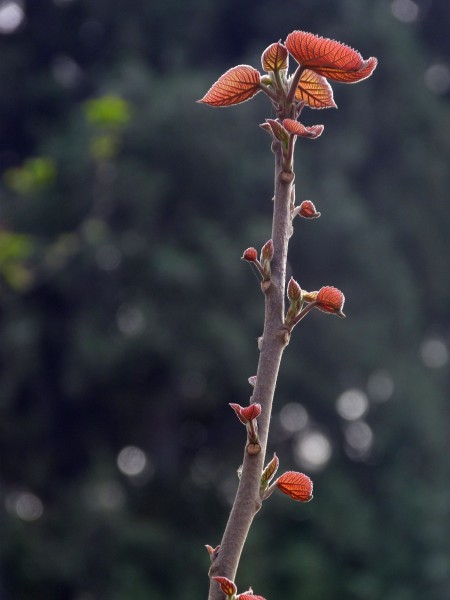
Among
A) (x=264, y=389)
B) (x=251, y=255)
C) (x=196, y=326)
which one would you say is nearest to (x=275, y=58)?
(x=251, y=255)

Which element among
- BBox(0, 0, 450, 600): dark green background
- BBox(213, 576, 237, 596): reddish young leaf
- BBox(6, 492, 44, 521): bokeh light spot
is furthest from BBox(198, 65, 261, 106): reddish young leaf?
BBox(6, 492, 44, 521): bokeh light spot

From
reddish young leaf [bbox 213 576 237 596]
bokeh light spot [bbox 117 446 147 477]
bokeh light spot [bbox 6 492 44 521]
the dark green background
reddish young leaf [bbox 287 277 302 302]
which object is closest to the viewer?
reddish young leaf [bbox 213 576 237 596]

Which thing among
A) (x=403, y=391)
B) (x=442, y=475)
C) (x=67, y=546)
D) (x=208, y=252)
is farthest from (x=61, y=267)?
(x=442, y=475)

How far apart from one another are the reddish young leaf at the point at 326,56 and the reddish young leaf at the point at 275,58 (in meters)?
0.01

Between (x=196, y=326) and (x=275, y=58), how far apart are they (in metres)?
9.48

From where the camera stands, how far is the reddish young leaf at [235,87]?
2.80 feet

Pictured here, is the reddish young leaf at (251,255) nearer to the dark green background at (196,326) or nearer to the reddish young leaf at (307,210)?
the reddish young leaf at (307,210)

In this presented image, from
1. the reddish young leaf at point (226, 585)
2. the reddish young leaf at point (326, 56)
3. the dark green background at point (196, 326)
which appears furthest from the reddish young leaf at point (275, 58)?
the dark green background at point (196, 326)

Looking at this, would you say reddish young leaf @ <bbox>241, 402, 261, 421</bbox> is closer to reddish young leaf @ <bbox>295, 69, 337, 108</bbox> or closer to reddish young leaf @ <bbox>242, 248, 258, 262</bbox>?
reddish young leaf @ <bbox>242, 248, 258, 262</bbox>

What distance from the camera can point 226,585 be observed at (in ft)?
2.42

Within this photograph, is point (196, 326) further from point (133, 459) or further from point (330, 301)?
point (330, 301)

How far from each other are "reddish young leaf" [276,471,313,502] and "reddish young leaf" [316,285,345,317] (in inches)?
5.4

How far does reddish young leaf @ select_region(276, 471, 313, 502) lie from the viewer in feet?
2.80

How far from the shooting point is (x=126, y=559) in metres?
9.71
